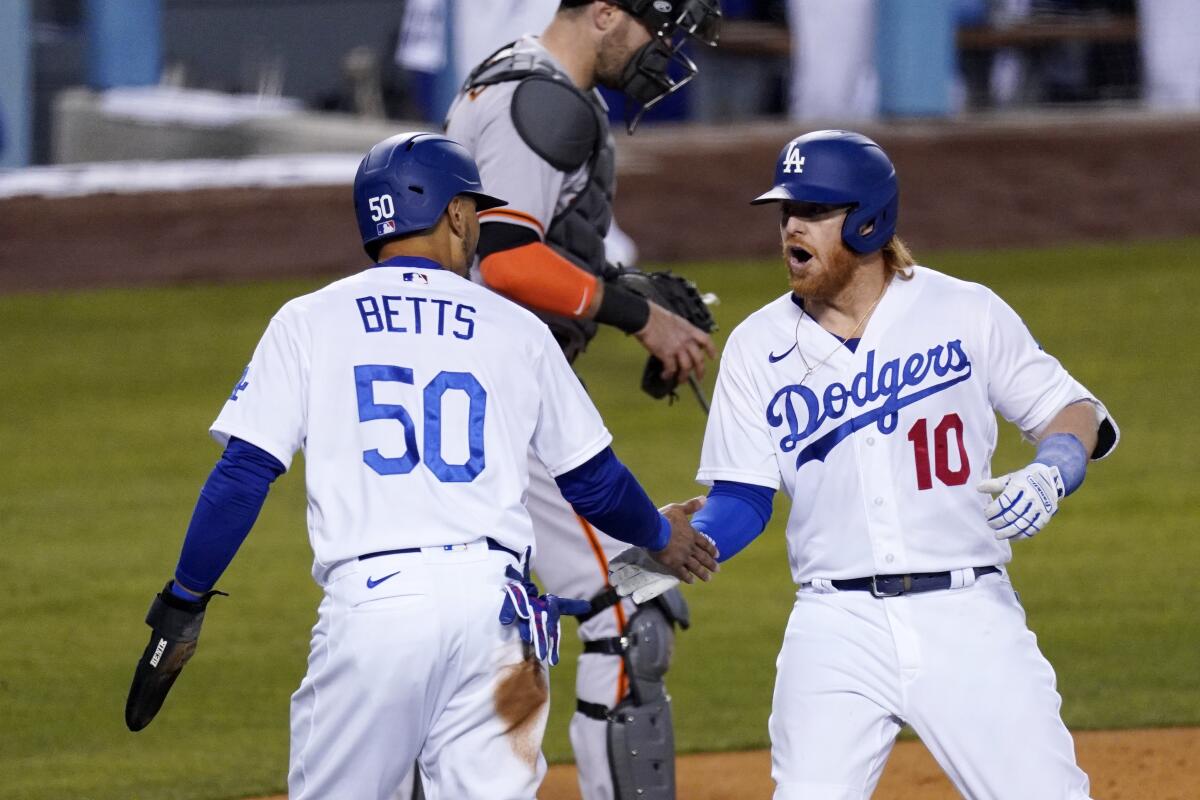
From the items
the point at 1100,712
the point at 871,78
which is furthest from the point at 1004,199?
the point at 1100,712

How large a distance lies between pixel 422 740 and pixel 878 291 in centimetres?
132

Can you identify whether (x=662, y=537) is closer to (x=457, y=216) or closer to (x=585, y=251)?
(x=457, y=216)

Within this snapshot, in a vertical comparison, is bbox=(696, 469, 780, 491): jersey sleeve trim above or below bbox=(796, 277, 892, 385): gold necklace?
below

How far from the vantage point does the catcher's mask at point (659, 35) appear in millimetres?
4707

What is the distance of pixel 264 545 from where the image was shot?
8.28 meters

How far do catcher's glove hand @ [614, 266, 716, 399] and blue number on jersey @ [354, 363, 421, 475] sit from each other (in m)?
1.51

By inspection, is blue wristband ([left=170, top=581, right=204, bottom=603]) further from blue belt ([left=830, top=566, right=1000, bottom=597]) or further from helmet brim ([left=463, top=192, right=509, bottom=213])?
blue belt ([left=830, top=566, right=1000, bottom=597])

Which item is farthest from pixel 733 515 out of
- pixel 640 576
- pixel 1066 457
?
pixel 1066 457

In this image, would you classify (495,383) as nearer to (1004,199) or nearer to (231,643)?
(231,643)

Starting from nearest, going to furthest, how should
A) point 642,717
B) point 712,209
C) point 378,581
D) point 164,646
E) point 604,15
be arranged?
point 378,581, point 164,646, point 642,717, point 604,15, point 712,209

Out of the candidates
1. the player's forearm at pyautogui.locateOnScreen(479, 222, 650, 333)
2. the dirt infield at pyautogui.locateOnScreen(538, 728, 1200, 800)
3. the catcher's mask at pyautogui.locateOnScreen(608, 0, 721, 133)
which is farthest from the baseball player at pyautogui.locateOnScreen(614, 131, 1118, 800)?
the dirt infield at pyautogui.locateOnScreen(538, 728, 1200, 800)

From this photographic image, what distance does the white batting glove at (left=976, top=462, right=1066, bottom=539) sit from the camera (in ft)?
11.3

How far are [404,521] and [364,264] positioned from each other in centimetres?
1042

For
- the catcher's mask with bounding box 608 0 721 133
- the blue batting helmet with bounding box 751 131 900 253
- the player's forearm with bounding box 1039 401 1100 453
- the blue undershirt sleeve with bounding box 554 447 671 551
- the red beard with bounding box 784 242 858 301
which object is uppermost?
the catcher's mask with bounding box 608 0 721 133
